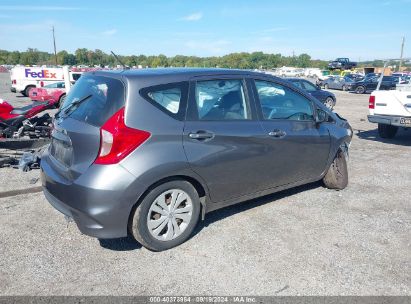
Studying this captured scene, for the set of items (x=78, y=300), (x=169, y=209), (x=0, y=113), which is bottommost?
(x=78, y=300)

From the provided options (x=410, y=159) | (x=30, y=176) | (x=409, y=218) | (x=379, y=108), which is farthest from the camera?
(x=379, y=108)

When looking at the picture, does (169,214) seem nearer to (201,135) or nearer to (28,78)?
(201,135)

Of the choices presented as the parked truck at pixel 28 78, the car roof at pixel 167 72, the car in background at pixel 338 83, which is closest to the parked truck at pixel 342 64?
the car in background at pixel 338 83

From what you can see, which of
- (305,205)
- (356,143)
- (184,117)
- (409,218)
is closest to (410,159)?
(356,143)

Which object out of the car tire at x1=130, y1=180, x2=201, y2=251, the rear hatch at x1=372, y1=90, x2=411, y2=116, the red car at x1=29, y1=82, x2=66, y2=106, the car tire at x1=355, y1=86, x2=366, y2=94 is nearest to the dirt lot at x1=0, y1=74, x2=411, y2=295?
the car tire at x1=130, y1=180, x2=201, y2=251

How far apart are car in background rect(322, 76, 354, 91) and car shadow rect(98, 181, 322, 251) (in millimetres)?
29723

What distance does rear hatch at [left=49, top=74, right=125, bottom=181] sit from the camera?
307 cm

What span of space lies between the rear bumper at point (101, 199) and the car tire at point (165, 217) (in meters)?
0.14

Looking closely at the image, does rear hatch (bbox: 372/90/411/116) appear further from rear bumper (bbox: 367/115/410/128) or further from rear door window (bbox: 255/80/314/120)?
rear door window (bbox: 255/80/314/120)

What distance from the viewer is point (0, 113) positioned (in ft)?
24.0

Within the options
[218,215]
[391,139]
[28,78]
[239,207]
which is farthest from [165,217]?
[28,78]

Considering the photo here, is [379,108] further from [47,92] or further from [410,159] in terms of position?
[47,92]

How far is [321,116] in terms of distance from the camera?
4.68m

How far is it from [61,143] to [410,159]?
22.0ft
